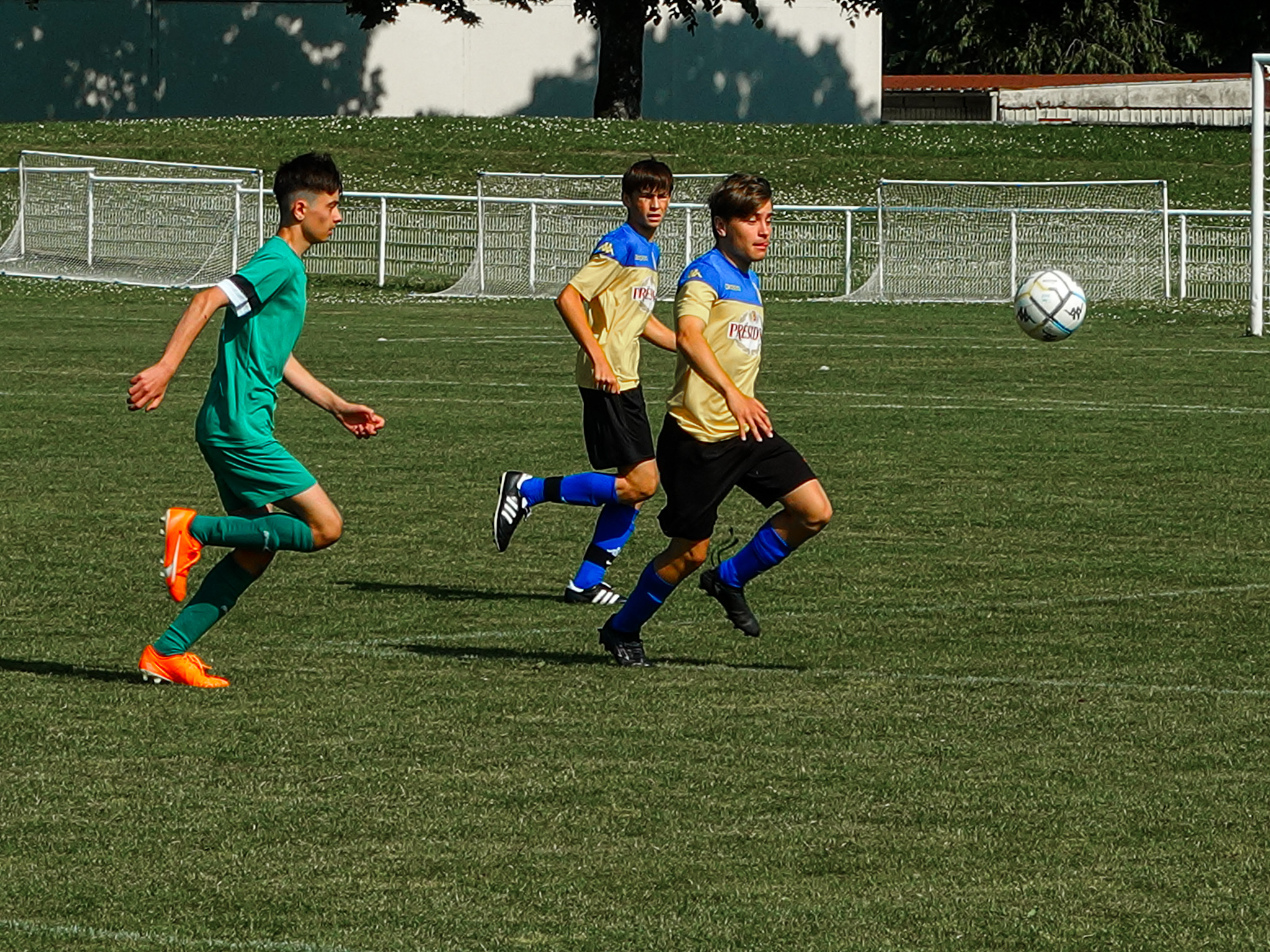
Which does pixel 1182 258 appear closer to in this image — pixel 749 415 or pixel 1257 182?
pixel 1257 182

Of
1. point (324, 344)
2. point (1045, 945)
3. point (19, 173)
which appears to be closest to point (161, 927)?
point (1045, 945)

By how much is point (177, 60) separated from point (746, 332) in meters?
51.7

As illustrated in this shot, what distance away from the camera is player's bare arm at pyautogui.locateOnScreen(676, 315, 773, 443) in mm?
7590

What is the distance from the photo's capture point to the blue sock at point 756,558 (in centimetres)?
822

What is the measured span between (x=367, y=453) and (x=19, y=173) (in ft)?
72.1

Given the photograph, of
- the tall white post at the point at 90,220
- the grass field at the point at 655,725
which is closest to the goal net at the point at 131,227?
the tall white post at the point at 90,220

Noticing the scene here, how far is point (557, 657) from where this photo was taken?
27.4 feet

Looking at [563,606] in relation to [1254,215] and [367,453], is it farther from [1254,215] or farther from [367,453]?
[1254,215]

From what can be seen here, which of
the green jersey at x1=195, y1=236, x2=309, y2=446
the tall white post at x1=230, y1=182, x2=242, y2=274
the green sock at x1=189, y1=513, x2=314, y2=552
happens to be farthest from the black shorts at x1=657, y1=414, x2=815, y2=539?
the tall white post at x1=230, y1=182, x2=242, y2=274

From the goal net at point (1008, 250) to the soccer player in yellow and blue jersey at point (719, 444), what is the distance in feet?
76.6

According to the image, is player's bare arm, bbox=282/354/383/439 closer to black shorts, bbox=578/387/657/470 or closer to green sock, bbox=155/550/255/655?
green sock, bbox=155/550/255/655

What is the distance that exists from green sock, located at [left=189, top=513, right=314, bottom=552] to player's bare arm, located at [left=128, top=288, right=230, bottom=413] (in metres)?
0.53

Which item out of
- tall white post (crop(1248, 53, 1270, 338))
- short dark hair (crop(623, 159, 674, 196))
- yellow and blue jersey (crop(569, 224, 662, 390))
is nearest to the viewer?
short dark hair (crop(623, 159, 674, 196))

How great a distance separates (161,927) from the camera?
4980 millimetres
